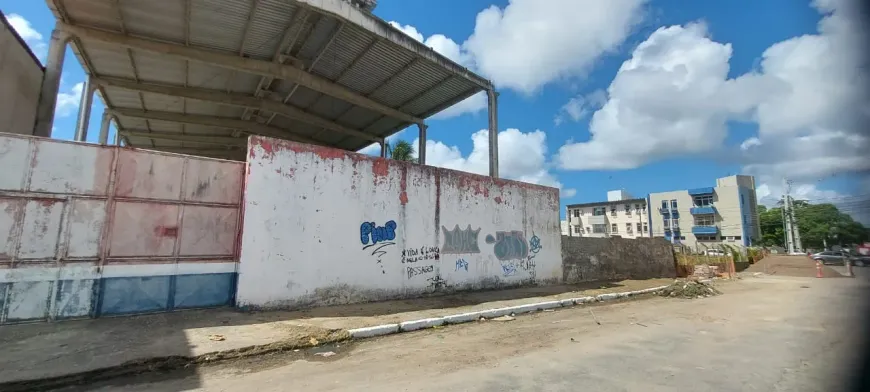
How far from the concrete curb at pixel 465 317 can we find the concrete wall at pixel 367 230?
232 cm

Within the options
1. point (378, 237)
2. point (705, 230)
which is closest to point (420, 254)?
point (378, 237)

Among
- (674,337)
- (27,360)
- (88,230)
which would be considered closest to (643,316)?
(674,337)

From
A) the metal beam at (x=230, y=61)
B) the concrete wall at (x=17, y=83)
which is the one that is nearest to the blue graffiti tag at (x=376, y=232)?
the metal beam at (x=230, y=61)

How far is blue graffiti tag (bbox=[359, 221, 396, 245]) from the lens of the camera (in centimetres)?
958

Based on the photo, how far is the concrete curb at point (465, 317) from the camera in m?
6.88

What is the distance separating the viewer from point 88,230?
281 inches

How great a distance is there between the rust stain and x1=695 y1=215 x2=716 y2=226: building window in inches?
2443

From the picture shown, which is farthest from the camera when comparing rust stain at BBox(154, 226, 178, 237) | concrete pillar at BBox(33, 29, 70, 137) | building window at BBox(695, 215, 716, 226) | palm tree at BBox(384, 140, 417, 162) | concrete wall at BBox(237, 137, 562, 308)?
building window at BBox(695, 215, 716, 226)

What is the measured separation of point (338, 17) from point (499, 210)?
7353mm

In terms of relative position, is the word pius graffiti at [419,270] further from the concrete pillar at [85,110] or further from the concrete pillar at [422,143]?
the concrete pillar at [85,110]

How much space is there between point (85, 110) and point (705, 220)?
63.7 metres

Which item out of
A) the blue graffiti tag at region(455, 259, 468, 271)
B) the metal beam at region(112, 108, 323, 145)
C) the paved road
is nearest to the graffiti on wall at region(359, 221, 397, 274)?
the blue graffiti tag at region(455, 259, 468, 271)

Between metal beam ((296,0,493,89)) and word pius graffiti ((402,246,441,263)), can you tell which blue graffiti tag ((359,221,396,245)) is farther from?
metal beam ((296,0,493,89))

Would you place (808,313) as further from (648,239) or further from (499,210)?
(648,239)
